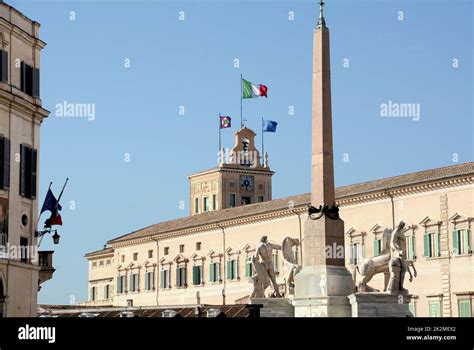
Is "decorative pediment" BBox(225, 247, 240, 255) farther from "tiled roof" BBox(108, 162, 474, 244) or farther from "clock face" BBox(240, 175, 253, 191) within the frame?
"clock face" BBox(240, 175, 253, 191)

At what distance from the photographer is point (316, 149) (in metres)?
36.3

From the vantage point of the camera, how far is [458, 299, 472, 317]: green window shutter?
2051 inches

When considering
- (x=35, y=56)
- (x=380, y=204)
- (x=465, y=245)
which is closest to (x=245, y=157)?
(x=380, y=204)

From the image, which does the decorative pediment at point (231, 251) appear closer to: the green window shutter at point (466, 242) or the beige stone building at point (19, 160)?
the green window shutter at point (466, 242)

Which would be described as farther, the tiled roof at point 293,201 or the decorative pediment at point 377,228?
the decorative pediment at point 377,228

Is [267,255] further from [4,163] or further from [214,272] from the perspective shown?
[214,272]

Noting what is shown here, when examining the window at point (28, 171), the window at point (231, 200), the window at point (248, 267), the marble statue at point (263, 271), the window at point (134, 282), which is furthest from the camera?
the window at point (231, 200)

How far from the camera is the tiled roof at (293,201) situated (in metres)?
54.7

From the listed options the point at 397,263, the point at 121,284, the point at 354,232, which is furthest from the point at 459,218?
the point at 121,284

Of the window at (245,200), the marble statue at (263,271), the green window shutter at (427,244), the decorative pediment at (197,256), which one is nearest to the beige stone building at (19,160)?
the marble statue at (263,271)

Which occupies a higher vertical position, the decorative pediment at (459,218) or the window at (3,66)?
the window at (3,66)

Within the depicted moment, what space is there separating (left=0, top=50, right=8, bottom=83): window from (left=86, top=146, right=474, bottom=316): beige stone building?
23618 millimetres

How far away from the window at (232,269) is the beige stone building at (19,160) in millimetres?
29977
